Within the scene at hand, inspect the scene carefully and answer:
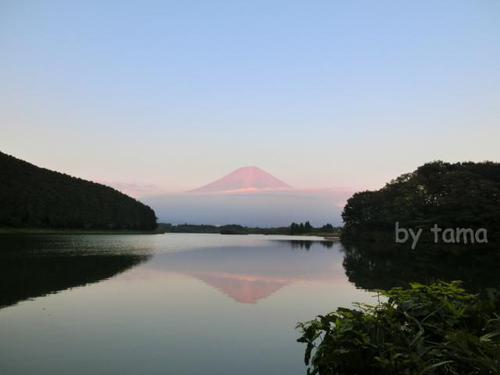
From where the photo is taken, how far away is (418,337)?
5.66 m

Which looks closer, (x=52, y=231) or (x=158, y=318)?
(x=158, y=318)

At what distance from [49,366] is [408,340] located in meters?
7.05

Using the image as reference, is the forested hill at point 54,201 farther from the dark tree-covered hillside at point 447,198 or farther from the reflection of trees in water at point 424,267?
the reflection of trees in water at point 424,267

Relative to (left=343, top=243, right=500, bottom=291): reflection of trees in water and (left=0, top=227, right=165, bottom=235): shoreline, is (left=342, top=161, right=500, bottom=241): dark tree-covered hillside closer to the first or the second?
(left=343, top=243, right=500, bottom=291): reflection of trees in water

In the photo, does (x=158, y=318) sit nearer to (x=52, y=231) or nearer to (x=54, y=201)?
(x=52, y=231)

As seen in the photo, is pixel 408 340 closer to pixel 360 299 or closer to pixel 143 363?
pixel 143 363

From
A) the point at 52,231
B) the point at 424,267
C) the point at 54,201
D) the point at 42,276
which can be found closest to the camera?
the point at 42,276

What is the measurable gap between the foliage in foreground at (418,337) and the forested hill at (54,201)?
10507 centimetres

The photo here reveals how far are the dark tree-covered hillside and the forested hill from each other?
3077 inches

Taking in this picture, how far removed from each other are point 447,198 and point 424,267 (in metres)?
18.7

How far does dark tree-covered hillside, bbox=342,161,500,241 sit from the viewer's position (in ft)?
158

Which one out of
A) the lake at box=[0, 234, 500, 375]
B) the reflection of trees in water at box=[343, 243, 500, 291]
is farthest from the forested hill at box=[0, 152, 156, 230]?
the lake at box=[0, 234, 500, 375]

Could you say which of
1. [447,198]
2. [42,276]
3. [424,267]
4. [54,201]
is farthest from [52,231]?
[424,267]

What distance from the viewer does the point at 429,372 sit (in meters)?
5.14
